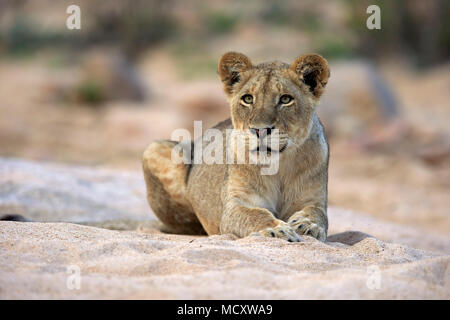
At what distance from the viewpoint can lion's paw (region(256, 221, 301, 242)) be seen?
4.20 meters

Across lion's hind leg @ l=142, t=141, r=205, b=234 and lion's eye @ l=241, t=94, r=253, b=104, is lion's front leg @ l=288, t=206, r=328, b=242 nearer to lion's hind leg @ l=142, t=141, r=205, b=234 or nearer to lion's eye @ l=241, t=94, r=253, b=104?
lion's eye @ l=241, t=94, r=253, b=104

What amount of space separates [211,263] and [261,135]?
44.4 inches

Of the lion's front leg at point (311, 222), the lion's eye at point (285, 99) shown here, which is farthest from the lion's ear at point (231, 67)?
the lion's front leg at point (311, 222)

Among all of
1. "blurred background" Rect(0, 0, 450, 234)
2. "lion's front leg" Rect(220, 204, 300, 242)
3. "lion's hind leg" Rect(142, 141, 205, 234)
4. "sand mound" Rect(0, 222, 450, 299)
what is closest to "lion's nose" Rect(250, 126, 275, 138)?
"lion's front leg" Rect(220, 204, 300, 242)

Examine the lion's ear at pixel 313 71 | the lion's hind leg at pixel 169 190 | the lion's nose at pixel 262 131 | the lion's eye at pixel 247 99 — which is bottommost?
the lion's hind leg at pixel 169 190

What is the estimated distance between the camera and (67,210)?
6.62 m

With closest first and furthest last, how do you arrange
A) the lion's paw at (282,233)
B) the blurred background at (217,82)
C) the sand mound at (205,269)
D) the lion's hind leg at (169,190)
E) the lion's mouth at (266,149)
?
the sand mound at (205,269) → the lion's paw at (282,233) → the lion's mouth at (266,149) → the lion's hind leg at (169,190) → the blurred background at (217,82)

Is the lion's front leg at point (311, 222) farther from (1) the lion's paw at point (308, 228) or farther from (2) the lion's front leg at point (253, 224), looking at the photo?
(2) the lion's front leg at point (253, 224)

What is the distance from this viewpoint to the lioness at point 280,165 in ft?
14.8

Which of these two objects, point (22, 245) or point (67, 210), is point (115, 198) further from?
point (22, 245)

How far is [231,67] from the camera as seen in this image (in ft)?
16.7

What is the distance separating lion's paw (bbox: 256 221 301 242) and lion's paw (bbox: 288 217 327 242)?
169mm

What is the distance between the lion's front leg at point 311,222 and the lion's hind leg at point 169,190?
1322 millimetres

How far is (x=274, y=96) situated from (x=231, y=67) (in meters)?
0.58
